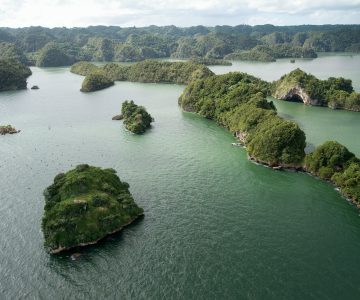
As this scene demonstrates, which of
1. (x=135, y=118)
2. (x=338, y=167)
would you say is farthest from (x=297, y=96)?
(x=338, y=167)

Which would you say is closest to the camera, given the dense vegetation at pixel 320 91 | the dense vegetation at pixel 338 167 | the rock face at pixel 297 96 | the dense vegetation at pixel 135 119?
the dense vegetation at pixel 338 167

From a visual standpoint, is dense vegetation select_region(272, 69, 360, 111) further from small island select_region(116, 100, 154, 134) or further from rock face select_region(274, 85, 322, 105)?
small island select_region(116, 100, 154, 134)

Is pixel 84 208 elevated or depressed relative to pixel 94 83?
elevated

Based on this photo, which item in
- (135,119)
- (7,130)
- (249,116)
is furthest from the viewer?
(135,119)

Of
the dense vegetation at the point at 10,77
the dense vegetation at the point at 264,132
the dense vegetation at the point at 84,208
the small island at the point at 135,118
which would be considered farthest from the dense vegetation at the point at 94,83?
the dense vegetation at the point at 84,208

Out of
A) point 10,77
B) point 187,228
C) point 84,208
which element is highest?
point 84,208

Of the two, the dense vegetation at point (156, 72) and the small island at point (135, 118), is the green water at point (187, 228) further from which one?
the dense vegetation at point (156, 72)

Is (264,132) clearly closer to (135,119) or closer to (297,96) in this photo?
(135,119)

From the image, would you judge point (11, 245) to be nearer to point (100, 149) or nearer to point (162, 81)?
point (100, 149)
